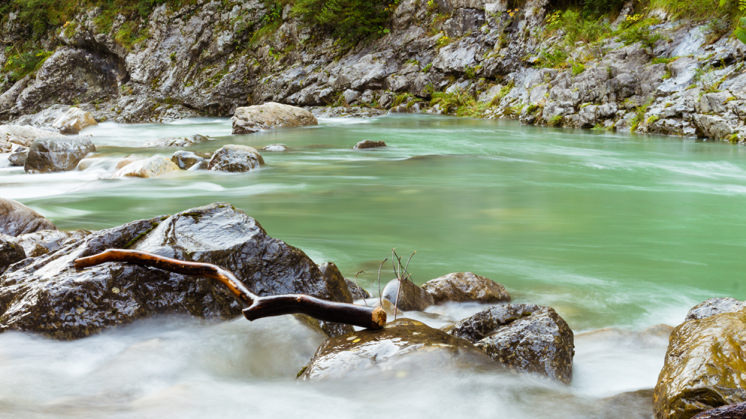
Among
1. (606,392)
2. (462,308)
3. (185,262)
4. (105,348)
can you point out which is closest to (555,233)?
(462,308)

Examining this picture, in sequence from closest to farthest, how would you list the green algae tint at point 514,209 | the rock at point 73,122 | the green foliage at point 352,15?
the green algae tint at point 514,209 → the rock at point 73,122 → the green foliage at point 352,15

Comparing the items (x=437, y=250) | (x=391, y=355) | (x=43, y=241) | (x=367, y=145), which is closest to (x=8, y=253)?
(x=43, y=241)

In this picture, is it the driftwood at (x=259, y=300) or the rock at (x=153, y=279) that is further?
the rock at (x=153, y=279)

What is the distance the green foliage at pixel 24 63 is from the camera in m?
32.6

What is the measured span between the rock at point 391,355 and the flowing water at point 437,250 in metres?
0.05

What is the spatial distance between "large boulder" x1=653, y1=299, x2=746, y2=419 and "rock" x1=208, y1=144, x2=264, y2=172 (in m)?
8.33

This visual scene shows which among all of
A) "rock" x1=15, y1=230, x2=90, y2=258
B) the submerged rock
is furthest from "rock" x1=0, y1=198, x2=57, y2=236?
the submerged rock

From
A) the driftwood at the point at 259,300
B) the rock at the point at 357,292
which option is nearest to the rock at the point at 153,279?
the driftwood at the point at 259,300

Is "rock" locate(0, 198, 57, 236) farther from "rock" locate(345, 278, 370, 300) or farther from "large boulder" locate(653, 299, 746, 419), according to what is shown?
"large boulder" locate(653, 299, 746, 419)

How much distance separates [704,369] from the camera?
75.1 inches

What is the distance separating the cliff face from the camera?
14.0 metres

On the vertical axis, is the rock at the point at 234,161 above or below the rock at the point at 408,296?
above

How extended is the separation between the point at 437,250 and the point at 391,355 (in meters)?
2.87

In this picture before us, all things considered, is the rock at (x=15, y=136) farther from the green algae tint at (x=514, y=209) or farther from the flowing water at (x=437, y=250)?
the green algae tint at (x=514, y=209)
